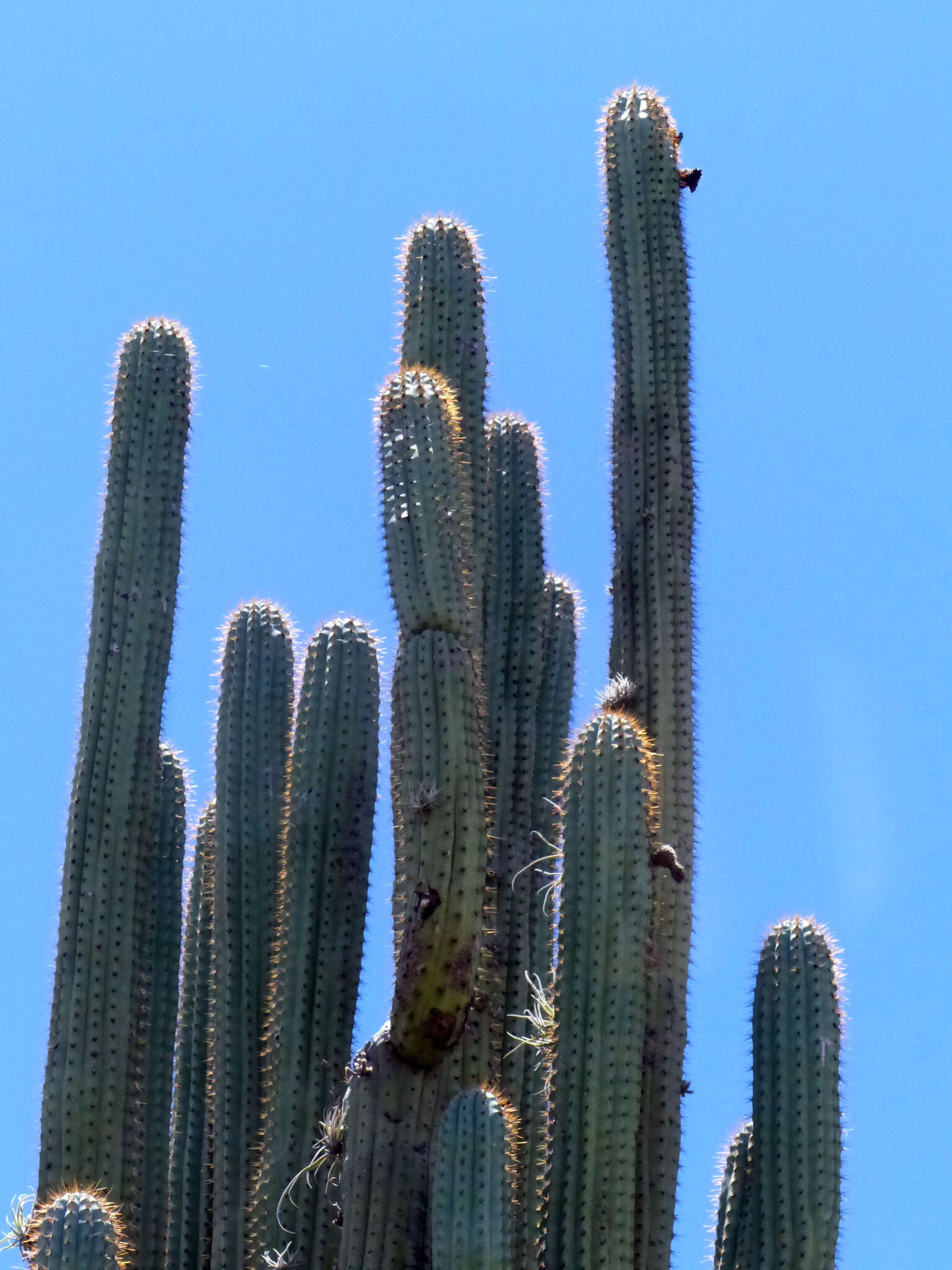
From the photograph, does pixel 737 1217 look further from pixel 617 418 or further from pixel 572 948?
pixel 617 418

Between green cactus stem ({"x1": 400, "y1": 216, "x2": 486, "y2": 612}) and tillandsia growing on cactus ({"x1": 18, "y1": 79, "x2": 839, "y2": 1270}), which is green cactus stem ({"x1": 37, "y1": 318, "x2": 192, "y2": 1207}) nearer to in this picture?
tillandsia growing on cactus ({"x1": 18, "y1": 79, "x2": 839, "y2": 1270})

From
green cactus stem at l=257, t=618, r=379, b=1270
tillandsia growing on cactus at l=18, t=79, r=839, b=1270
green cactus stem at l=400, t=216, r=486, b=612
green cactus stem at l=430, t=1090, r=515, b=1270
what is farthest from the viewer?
green cactus stem at l=400, t=216, r=486, b=612

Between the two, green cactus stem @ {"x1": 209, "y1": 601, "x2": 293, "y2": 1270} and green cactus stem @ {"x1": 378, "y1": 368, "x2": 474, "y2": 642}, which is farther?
green cactus stem @ {"x1": 209, "y1": 601, "x2": 293, "y2": 1270}

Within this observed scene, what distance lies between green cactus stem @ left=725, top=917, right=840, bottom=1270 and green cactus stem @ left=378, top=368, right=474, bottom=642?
1.80 meters

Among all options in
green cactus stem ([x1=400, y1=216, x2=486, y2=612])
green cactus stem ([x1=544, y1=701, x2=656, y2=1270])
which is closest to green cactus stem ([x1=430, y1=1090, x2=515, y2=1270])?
green cactus stem ([x1=544, y1=701, x2=656, y2=1270])

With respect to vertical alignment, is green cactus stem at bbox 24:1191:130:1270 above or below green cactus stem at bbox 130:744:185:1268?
below

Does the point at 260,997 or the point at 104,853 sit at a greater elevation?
the point at 104,853

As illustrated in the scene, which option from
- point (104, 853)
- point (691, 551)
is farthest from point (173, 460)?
point (691, 551)

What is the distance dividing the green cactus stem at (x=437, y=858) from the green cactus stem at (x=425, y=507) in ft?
0.77

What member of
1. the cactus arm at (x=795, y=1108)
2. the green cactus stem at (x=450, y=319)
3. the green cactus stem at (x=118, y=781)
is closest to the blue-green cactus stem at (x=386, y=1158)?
the green cactus stem at (x=118, y=781)

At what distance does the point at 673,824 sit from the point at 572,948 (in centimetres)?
92

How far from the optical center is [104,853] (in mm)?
7949

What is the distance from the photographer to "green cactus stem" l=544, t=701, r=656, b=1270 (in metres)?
6.62

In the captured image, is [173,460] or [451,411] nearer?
[451,411]
